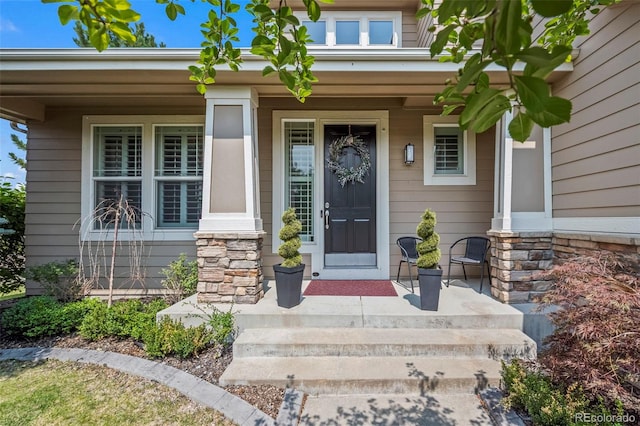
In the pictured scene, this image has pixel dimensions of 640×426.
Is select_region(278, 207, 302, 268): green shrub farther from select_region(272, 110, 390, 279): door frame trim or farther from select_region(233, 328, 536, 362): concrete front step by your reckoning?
select_region(272, 110, 390, 279): door frame trim

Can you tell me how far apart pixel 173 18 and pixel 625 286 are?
3240 mm

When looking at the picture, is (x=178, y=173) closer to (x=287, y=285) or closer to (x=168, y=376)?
(x=287, y=285)

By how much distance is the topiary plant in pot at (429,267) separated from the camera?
3119 millimetres

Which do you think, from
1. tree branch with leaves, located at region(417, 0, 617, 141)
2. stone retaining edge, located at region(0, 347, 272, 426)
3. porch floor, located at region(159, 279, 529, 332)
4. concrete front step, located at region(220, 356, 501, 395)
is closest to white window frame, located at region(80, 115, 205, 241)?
porch floor, located at region(159, 279, 529, 332)

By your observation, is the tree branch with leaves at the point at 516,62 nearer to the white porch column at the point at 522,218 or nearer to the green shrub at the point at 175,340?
the green shrub at the point at 175,340

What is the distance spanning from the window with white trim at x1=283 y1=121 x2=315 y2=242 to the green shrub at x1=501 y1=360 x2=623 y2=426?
9.90ft

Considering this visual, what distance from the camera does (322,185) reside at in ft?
14.9

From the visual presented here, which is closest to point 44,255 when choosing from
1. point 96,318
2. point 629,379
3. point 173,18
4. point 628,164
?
point 96,318

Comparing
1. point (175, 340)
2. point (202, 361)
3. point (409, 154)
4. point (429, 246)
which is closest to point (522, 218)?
point (429, 246)

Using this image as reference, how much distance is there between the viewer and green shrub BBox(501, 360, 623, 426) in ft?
6.12

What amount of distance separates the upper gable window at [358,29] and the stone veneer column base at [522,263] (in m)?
3.97

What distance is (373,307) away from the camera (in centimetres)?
329

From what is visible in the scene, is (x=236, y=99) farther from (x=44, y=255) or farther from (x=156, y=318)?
(x=44, y=255)

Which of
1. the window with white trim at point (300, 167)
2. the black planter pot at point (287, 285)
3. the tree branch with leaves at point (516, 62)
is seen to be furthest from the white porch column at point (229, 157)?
the tree branch with leaves at point (516, 62)
